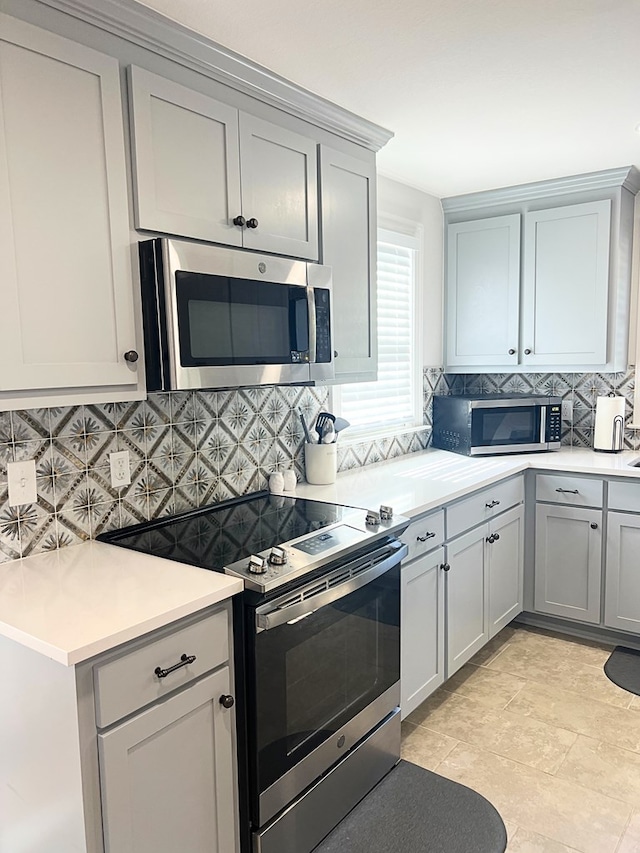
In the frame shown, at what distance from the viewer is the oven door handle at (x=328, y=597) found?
1.69 meters

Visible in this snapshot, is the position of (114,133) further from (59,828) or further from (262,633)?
(59,828)

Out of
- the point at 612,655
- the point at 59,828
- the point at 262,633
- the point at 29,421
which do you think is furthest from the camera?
the point at 612,655

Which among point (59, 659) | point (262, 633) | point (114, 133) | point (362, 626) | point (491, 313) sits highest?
point (114, 133)

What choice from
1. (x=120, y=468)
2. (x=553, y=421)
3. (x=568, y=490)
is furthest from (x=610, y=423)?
(x=120, y=468)

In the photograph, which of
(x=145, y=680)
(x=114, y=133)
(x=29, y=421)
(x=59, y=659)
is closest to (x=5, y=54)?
(x=114, y=133)

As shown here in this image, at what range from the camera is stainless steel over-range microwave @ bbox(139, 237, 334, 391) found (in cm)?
180

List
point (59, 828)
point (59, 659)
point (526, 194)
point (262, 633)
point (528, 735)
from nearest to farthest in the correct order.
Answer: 1. point (59, 659)
2. point (59, 828)
3. point (262, 633)
4. point (528, 735)
5. point (526, 194)

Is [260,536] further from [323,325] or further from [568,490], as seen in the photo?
[568,490]

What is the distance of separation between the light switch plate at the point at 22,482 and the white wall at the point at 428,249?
7.79ft

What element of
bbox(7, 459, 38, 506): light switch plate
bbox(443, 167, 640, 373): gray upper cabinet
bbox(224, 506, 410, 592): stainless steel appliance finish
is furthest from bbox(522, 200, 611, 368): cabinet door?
bbox(7, 459, 38, 506): light switch plate

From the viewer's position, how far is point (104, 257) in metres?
1.71

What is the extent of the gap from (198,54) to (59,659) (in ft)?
5.53

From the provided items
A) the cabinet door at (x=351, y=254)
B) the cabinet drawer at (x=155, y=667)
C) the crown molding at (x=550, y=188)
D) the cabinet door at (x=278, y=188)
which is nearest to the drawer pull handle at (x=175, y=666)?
the cabinet drawer at (x=155, y=667)

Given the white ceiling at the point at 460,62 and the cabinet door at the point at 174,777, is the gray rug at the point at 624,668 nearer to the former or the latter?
the cabinet door at the point at 174,777
